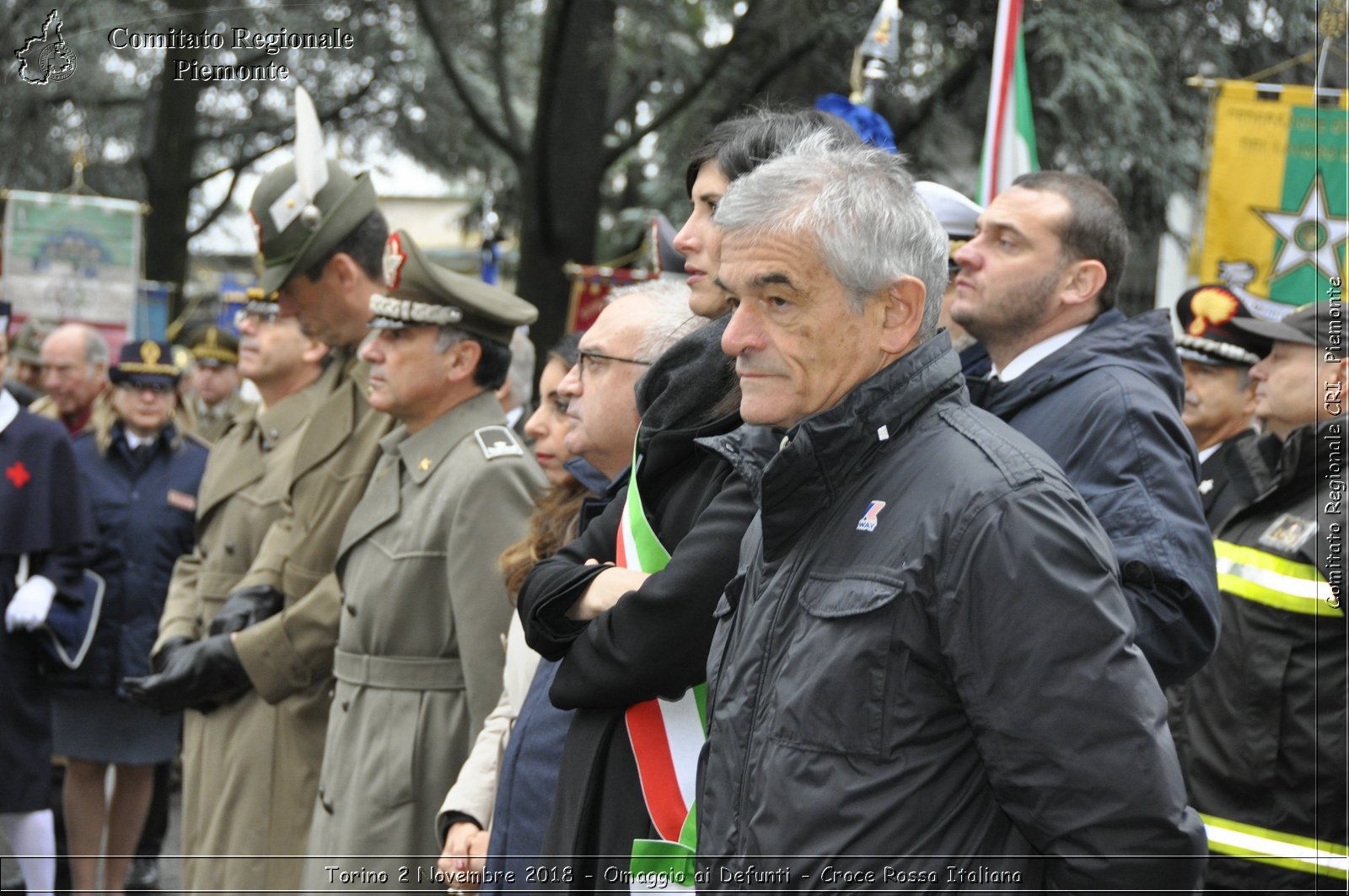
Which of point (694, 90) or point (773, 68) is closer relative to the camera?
point (694, 90)

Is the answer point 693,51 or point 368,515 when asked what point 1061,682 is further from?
point 693,51

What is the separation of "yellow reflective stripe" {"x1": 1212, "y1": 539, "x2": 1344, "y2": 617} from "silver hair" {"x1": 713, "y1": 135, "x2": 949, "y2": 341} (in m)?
2.17

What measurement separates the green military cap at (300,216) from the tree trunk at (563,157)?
5178 millimetres

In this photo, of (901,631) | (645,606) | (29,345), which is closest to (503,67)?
(29,345)

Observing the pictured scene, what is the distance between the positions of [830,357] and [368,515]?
94.5 inches

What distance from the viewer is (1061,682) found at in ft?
6.29

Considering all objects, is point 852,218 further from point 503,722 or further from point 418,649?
point 418,649

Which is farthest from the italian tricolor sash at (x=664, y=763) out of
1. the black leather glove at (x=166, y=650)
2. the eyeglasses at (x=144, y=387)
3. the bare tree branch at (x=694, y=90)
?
the bare tree branch at (x=694, y=90)

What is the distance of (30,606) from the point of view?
226 inches

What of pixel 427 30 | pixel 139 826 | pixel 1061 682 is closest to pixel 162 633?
pixel 139 826

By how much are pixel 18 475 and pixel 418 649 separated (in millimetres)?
2551

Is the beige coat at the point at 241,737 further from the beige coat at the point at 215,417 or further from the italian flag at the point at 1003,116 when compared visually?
the beige coat at the point at 215,417

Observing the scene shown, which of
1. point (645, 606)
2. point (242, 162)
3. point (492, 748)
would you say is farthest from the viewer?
point (242, 162)

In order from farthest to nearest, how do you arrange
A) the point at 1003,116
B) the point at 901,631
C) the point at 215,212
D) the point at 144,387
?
the point at 215,212, the point at 144,387, the point at 1003,116, the point at 901,631
